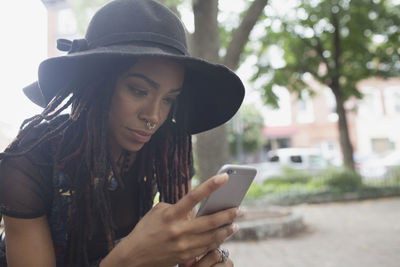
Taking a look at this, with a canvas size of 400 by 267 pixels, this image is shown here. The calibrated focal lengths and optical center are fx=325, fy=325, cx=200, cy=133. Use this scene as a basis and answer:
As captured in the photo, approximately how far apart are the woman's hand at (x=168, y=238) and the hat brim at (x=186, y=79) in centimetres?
61

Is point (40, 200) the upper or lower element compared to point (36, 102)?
lower

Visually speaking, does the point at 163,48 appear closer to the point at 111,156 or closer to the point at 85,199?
the point at 111,156

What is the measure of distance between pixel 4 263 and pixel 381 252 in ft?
16.9

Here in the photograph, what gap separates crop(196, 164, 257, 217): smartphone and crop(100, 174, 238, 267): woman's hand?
49mm

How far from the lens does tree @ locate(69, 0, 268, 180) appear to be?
4512 millimetres

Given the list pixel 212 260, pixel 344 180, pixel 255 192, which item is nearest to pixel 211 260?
pixel 212 260

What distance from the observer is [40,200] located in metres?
1.29

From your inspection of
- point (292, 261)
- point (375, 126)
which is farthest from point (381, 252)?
point (375, 126)

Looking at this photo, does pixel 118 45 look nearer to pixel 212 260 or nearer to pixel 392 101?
pixel 212 260

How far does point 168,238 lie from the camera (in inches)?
43.1

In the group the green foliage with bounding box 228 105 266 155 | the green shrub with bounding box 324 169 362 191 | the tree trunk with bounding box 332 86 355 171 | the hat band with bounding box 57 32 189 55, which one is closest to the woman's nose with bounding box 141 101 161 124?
the hat band with bounding box 57 32 189 55

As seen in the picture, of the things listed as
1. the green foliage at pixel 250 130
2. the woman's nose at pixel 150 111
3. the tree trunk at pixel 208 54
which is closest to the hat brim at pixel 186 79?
the woman's nose at pixel 150 111

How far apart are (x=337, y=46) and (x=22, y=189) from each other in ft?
41.0

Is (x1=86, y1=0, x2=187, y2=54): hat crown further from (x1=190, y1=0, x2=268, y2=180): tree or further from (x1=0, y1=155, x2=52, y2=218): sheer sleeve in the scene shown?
(x1=190, y1=0, x2=268, y2=180): tree
